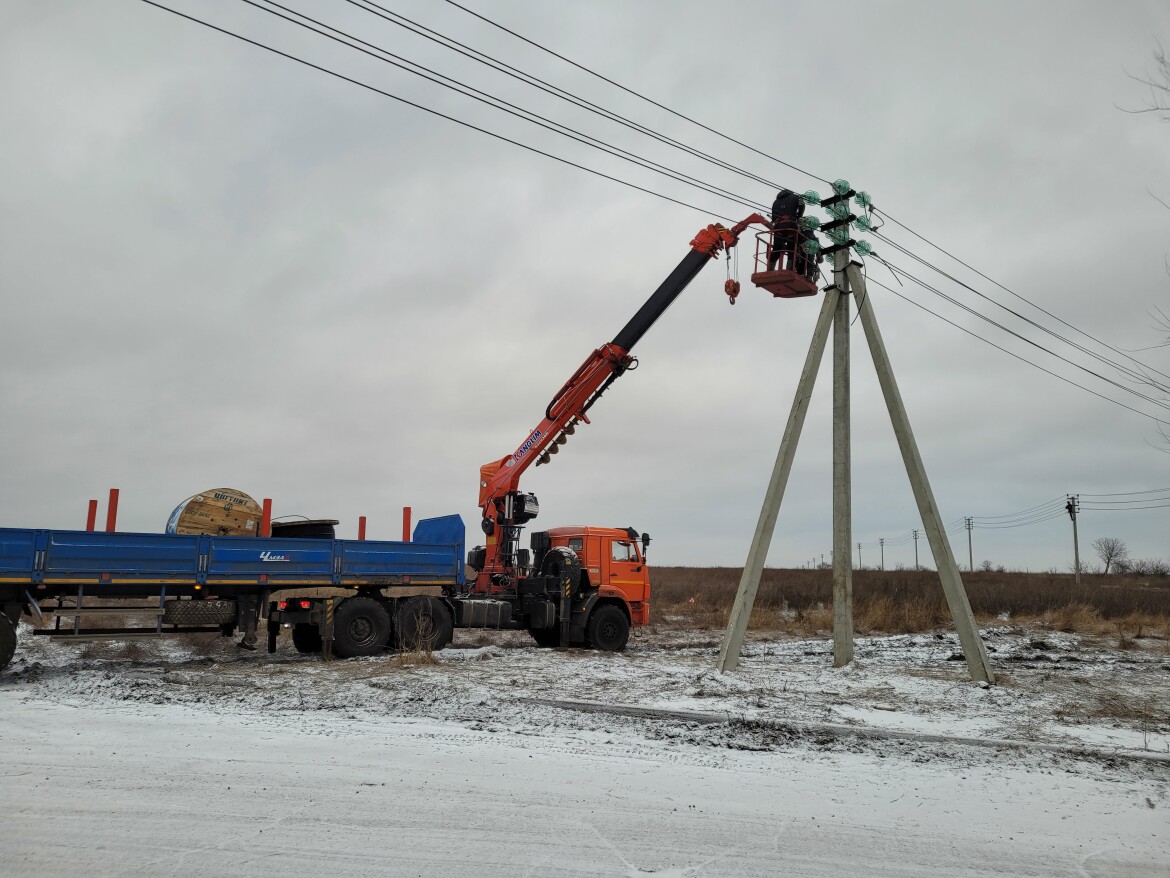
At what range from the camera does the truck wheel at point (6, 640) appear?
1235 centimetres

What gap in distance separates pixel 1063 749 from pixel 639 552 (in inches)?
468

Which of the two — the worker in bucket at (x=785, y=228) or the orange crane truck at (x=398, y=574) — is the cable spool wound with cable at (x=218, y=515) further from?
the worker in bucket at (x=785, y=228)

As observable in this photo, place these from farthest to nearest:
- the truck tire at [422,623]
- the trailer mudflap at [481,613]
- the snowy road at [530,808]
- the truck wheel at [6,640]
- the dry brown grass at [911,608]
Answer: the dry brown grass at [911,608]
the trailer mudflap at [481,613]
the truck tire at [422,623]
the truck wheel at [6,640]
the snowy road at [530,808]

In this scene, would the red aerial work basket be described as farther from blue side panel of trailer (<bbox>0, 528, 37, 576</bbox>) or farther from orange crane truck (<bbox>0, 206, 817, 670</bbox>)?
Answer: blue side panel of trailer (<bbox>0, 528, 37, 576</bbox>)

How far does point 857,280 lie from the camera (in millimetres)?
14875

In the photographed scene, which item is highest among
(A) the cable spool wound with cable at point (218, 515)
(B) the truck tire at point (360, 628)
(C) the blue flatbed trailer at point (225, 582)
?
(A) the cable spool wound with cable at point (218, 515)

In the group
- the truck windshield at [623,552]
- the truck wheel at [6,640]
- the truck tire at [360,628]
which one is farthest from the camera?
the truck windshield at [623,552]

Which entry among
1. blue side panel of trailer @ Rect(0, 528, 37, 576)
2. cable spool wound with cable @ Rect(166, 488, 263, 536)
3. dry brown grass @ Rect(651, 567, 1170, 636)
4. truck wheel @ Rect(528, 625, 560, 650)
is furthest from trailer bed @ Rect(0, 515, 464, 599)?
dry brown grass @ Rect(651, 567, 1170, 636)

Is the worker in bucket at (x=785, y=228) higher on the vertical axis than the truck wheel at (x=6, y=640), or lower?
higher

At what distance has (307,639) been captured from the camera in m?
17.0

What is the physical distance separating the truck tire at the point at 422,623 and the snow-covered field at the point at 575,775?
3.11m

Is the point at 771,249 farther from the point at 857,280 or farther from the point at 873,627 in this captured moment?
the point at 873,627

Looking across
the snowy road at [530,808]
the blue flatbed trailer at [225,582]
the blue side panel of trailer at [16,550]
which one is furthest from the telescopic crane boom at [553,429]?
the snowy road at [530,808]

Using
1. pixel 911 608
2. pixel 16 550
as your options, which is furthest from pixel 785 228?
pixel 911 608
